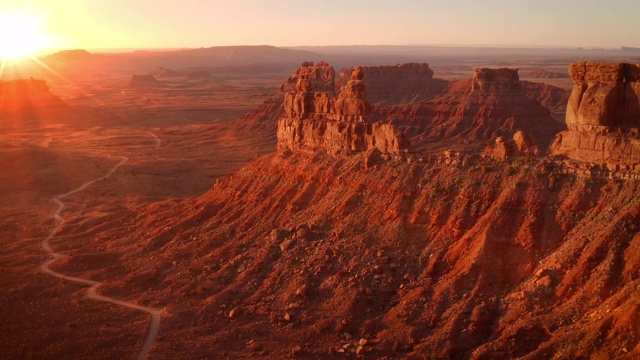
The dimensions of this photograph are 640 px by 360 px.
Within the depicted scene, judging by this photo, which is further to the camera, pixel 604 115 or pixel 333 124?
pixel 333 124

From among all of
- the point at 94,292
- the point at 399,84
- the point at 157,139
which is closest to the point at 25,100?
the point at 157,139

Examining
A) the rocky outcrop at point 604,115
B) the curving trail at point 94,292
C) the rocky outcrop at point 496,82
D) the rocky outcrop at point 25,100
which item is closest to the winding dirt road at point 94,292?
the curving trail at point 94,292

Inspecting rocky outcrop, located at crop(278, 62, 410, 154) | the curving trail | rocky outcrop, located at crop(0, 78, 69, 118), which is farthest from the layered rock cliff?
rocky outcrop, located at crop(278, 62, 410, 154)

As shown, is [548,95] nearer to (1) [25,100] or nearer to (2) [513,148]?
(2) [513,148]

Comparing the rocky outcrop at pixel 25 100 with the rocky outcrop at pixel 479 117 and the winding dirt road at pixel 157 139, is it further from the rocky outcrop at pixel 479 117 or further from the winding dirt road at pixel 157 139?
the rocky outcrop at pixel 479 117

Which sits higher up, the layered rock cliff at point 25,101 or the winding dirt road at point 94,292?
the layered rock cliff at point 25,101

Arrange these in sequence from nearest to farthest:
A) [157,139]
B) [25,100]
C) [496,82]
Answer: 1. [496,82]
2. [157,139]
3. [25,100]

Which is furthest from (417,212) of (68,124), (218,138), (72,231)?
(68,124)

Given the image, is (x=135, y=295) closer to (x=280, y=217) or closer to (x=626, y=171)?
(x=280, y=217)
